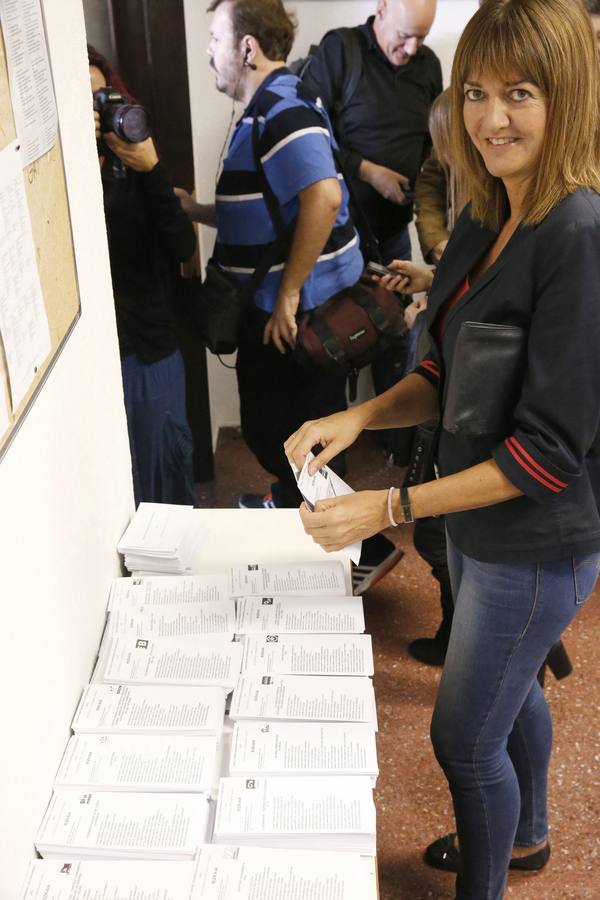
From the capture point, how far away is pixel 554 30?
119 centimetres

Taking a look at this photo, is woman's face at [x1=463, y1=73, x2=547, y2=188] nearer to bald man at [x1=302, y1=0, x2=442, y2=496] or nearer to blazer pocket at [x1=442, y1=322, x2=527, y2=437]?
blazer pocket at [x1=442, y1=322, x2=527, y2=437]

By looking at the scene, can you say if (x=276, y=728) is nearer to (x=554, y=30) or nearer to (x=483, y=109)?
(x=483, y=109)

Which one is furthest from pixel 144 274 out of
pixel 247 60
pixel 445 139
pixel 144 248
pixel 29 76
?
pixel 29 76

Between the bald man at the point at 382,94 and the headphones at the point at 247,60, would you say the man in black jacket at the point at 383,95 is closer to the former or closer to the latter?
the bald man at the point at 382,94

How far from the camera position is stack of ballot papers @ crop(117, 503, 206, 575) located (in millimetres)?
1812

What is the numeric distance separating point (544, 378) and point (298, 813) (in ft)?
2.32

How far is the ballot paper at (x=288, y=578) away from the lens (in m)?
1.74

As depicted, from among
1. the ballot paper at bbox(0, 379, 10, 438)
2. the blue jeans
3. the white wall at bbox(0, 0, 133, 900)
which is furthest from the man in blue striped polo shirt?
the ballot paper at bbox(0, 379, 10, 438)

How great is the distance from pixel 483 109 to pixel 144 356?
148 cm

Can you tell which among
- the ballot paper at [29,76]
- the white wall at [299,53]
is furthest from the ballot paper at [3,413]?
the white wall at [299,53]

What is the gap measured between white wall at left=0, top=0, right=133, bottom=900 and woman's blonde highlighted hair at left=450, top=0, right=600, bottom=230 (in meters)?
0.65

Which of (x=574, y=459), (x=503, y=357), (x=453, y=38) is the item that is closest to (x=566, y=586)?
(x=574, y=459)

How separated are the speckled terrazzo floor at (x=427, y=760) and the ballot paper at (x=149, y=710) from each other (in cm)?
78

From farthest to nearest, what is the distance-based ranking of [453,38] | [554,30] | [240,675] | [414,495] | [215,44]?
[453,38]
[215,44]
[240,675]
[414,495]
[554,30]
